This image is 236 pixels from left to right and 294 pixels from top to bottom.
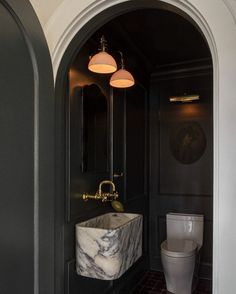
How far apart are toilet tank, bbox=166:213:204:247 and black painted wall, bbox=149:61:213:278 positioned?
0.61 feet

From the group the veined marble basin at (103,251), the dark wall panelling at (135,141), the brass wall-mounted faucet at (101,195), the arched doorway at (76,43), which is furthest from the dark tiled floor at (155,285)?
the arched doorway at (76,43)

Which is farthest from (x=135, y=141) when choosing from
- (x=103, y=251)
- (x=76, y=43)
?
(x=76, y=43)

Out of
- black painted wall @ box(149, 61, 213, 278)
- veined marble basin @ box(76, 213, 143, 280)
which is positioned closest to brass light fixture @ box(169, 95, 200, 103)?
black painted wall @ box(149, 61, 213, 278)

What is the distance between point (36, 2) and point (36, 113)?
0.64m

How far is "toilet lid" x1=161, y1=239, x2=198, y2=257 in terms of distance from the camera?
2.66 metres

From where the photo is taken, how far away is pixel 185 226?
319 centimetres

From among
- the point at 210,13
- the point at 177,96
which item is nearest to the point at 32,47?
the point at 210,13

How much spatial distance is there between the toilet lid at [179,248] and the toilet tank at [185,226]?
0.13 m

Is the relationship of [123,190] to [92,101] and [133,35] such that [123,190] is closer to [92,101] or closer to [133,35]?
[92,101]

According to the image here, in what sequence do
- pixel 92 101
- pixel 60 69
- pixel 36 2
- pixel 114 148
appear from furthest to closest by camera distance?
1. pixel 114 148
2. pixel 92 101
3. pixel 60 69
4. pixel 36 2

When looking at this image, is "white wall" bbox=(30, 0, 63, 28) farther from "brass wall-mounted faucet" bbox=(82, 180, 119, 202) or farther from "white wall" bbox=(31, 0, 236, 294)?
"brass wall-mounted faucet" bbox=(82, 180, 119, 202)

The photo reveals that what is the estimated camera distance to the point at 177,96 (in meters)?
3.47

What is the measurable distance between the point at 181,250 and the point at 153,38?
2140 mm

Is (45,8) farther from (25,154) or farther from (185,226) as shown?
(185,226)
